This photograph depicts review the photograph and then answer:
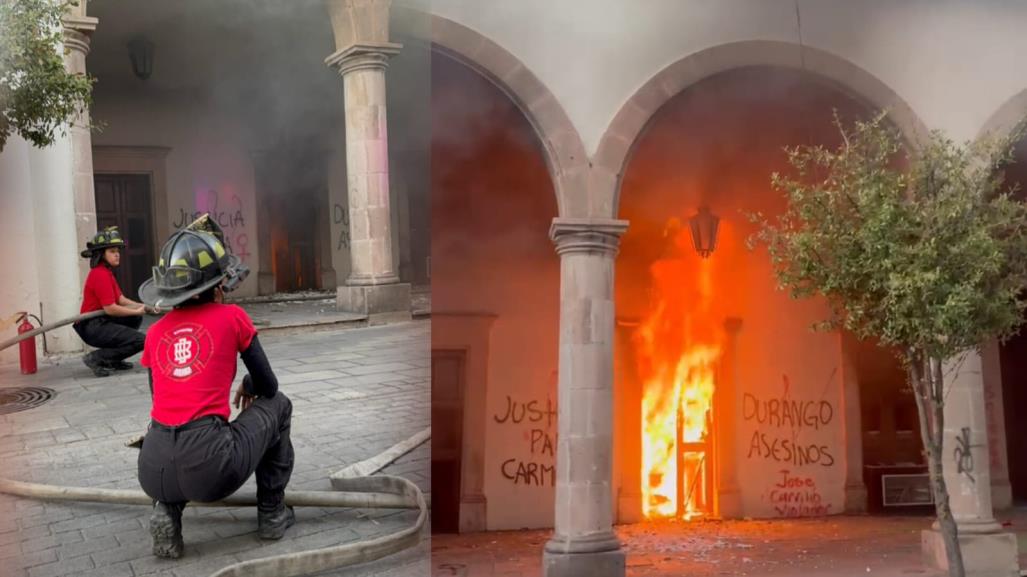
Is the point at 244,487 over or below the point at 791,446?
over

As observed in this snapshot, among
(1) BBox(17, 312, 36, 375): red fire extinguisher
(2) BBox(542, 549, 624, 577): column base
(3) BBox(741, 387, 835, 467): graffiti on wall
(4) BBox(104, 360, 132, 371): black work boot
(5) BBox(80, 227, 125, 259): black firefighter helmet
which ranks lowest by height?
(2) BBox(542, 549, 624, 577): column base

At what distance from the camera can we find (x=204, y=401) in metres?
3.12

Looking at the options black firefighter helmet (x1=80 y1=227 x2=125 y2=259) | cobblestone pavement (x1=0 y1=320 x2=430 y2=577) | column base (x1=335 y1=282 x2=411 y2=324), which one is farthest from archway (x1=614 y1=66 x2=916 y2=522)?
black firefighter helmet (x1=80 y1=227 x2=125 y2=259)

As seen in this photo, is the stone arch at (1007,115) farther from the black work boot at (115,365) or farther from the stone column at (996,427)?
the black work boot at (115,365)

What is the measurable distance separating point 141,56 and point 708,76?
15.4ft

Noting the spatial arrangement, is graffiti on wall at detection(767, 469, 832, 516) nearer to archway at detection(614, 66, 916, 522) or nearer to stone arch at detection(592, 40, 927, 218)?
archway at detection(614, 66, 916, 522)

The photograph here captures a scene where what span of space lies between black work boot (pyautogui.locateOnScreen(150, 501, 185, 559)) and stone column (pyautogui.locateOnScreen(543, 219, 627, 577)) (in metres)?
3.95

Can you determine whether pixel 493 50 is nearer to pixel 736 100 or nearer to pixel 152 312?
pixel 736 100

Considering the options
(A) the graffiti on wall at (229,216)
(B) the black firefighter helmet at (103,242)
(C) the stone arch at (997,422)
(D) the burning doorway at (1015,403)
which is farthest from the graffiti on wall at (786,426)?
(B) the black firefighter helmet at (103,242)

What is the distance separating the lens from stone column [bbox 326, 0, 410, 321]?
323 centimetres

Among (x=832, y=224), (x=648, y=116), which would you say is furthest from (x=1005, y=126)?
(x=648, y=116)

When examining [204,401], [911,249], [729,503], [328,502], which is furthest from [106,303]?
[729,503]

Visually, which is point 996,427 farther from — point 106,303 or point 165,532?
point 106,303

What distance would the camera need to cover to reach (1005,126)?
23.4 feet
